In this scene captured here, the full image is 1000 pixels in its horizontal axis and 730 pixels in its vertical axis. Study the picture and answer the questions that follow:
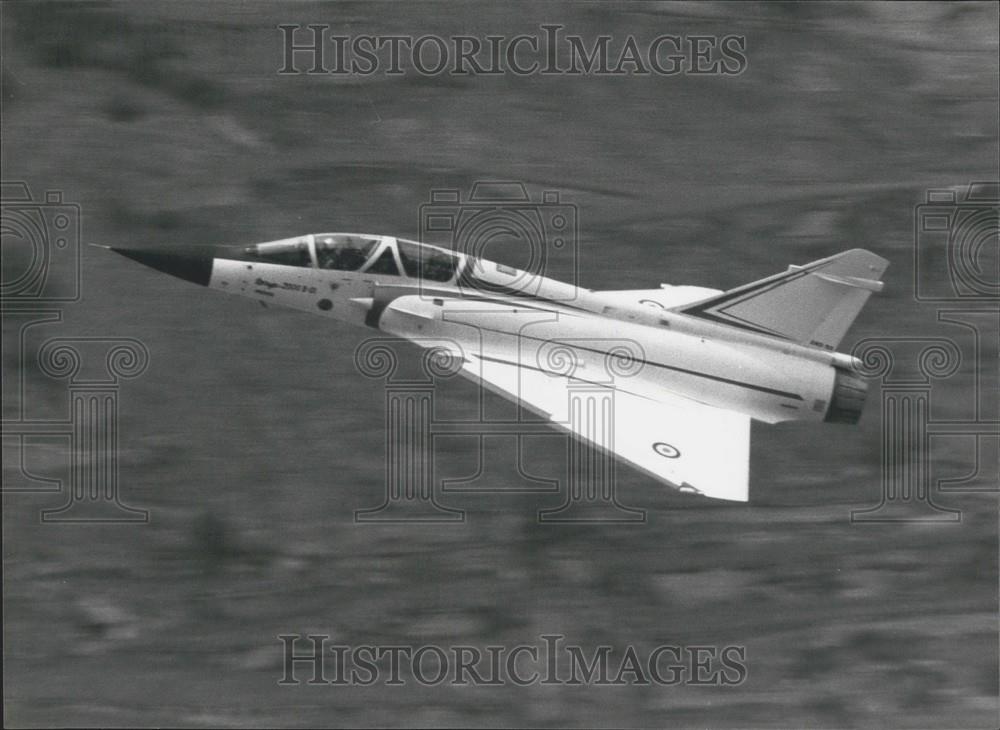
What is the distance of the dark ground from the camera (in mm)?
11750

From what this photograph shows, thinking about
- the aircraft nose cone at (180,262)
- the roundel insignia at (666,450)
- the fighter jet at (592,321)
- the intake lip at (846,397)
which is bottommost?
the roundel insignia at (666,450)

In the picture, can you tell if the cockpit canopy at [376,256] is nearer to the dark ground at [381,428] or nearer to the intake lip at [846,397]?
the dark ground at [381,428]

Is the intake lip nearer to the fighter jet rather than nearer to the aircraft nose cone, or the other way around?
the fighter jet

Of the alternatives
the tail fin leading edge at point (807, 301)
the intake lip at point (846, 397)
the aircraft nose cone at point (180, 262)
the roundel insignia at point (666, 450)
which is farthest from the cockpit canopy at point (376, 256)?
the intake lip at point (846, 397)

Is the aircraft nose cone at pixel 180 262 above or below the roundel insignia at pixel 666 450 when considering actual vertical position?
above

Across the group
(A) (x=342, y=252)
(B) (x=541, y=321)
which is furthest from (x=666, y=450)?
(A) (x=342, y=252)

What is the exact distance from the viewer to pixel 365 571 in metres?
11.7

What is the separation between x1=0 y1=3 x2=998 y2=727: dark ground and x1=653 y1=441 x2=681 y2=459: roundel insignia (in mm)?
1218

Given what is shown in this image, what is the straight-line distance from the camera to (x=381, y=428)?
11883mm

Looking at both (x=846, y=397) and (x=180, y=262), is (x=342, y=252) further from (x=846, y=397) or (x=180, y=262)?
(x=846, y=397)

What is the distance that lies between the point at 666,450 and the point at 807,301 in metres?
2.26

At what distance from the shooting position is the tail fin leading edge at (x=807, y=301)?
11.1 metres

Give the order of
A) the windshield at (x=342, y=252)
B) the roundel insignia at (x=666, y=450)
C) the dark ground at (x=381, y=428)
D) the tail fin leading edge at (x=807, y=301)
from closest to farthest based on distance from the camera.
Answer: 1. the roundel insignia at (x=666, y=450)
2. the tail fin leading edge at (x=807, y=301)
3. the windshield at (x=342, y=252)
4. the dark ground at (x=381, y=428)

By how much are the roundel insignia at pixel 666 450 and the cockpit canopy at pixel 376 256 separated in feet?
9.04
